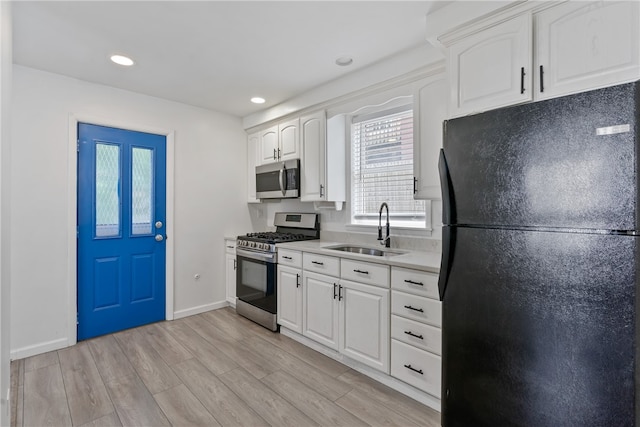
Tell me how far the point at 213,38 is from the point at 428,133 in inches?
65.8

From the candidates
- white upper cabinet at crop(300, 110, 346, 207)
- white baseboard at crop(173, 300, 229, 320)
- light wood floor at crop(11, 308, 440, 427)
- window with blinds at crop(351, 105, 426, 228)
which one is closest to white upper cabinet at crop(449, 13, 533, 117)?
window with blinds at crop(351, 105, 426, 228)

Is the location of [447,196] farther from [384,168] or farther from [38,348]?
[38,348]

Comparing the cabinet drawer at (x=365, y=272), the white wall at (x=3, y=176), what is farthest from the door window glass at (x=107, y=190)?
the cabinet drawer at (x=365, y=272)

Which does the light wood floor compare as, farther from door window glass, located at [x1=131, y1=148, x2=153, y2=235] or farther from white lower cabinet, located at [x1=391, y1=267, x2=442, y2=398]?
door window glass, located at [x1=131, y1=148, x2=153, y2=235]

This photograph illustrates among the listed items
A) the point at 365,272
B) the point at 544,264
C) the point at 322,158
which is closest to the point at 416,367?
the point at 365,272

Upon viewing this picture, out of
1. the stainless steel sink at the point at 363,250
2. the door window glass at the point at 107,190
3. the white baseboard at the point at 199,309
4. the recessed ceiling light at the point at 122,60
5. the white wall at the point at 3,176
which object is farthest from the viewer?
the white baseboard at the point at 199,309

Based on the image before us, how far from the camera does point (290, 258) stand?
2943mm

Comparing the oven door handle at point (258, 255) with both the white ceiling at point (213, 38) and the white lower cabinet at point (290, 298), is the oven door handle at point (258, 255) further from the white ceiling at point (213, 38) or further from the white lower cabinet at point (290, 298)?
the white ceiling at point (213, 38)

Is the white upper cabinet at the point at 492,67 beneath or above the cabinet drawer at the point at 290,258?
above

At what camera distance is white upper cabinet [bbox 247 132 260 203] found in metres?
3.98

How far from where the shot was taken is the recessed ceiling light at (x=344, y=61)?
247 cm

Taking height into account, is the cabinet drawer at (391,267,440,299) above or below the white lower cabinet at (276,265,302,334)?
above

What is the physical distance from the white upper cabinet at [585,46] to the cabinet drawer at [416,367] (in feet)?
5.20

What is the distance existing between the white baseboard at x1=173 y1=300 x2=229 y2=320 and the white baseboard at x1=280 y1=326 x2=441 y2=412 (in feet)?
4.31
